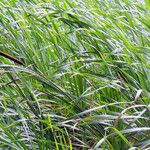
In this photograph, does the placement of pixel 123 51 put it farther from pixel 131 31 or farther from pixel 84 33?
pixel 131 31

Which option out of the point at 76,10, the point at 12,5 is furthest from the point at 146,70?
the point at 12,5

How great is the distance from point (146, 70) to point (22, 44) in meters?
0.54

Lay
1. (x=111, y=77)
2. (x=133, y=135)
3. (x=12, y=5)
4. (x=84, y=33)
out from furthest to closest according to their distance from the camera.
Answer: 1. (x=12, y=5)
2. (x=84, y=33)
3. (x=111, y=77)
4. (x=133, y=135)

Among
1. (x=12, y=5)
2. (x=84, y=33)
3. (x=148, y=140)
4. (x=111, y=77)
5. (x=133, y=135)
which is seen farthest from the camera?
(x=12, y=5)

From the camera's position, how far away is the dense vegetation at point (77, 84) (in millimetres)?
1701

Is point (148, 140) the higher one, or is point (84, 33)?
point (84, 33)

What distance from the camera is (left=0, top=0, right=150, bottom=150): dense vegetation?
5.58ft

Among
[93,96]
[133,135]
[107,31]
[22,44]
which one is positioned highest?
[22,44]

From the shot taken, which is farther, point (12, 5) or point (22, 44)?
point (12, 5)

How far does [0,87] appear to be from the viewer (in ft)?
6.55

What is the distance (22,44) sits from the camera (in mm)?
2135

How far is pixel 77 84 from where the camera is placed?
1946 millimetres

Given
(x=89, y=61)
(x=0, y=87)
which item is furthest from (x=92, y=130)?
(x=0, y=87)

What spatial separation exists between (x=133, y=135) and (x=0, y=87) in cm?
57
